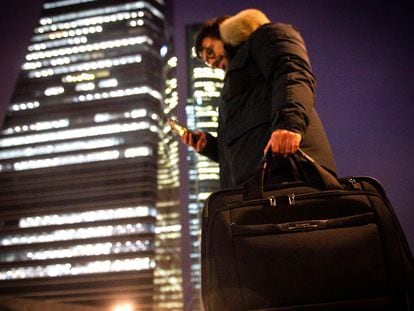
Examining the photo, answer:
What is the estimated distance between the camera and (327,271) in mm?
1080

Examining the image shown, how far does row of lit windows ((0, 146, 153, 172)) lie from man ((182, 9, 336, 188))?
→ 59.0m

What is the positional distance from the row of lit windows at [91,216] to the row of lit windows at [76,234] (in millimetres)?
1506

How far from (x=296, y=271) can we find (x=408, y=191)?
2.92 meters

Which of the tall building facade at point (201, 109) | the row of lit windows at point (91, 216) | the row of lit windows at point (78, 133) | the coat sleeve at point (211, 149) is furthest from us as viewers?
the row of lit windows at point (78, 133)

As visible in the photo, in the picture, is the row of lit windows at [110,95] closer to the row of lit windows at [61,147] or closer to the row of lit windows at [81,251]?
the row of lit windows at [61,147]

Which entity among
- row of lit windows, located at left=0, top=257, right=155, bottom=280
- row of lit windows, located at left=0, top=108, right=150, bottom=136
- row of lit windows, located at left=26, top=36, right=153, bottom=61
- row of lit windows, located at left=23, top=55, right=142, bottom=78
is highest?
row of lit windows, located at left=26, top=36, right=153, bottom=61

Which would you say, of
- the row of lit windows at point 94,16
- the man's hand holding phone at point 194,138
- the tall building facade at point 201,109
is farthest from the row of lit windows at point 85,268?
the man's hand holding phone at point 194,138

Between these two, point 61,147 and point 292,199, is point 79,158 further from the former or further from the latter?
point 292,199

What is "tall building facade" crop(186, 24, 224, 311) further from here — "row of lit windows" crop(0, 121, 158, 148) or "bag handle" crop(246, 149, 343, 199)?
"row of lit windows" crop(0, 121, 158, 148)

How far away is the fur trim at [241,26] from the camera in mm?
1928

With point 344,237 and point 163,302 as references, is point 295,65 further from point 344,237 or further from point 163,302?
point 163,302

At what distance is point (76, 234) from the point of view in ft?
186

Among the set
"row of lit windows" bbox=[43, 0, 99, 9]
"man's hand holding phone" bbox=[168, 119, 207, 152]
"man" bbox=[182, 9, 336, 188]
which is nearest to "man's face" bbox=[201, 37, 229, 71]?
"man" bbox=[182, 9, 336, 188]

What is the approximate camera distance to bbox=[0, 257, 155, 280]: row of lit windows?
5441 cm
